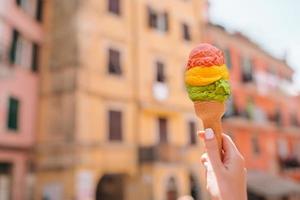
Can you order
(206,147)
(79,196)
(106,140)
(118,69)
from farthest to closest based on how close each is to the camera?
(118,69)
(106,140)
(79,196)
(206,147)

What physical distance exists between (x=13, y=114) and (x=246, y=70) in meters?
17.0

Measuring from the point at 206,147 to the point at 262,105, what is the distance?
29532mm

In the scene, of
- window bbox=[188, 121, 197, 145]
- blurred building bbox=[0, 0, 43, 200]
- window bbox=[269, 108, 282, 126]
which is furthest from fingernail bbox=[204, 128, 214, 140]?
window bbox=[269, 108, 282, 126]

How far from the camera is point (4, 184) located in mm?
17562

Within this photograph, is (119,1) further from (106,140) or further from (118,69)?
(106,140)

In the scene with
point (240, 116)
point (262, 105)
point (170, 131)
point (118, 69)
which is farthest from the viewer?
point (262, 105)

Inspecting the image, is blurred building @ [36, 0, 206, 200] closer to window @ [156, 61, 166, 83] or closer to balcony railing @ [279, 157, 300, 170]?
window @ [156, 61, 166, 83]

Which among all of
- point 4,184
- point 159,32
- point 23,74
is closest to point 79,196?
point 4,184

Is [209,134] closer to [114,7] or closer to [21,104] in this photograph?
[21,104]

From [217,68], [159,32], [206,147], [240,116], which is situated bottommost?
[206,147]

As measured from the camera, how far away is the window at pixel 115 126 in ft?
63.8

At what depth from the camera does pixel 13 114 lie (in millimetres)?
18312

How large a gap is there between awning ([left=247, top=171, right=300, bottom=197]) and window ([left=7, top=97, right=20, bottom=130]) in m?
14.3

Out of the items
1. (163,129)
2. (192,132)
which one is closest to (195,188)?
(192,132)
